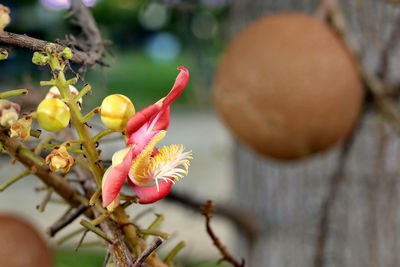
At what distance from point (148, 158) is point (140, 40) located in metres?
4.13

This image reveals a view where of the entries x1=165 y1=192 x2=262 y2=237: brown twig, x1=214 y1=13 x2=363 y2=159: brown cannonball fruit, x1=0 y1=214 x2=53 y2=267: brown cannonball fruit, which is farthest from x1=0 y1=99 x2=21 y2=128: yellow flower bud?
x1=165 y1=192 x2=262 y2=237: brown twig

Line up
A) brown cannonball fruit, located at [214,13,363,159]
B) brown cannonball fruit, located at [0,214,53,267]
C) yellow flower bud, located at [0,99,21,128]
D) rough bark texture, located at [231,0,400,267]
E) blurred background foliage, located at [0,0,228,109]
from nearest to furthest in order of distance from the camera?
yellow flower bud, located at [0,99,21,128]
brown cannonball fruit, located at [0,214,53,267]
brown cannonball fruit, located at [214,13,363,159]
blurred background foliage, located at [0,0,228,109]
rough bark texture, located at [231,0,400,267]

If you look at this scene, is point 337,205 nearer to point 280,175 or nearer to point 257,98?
point 280,175

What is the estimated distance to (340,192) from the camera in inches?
47.0

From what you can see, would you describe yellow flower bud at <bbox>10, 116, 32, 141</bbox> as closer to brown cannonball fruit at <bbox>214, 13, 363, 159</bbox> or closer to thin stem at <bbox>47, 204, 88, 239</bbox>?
thin stem at <bbox>47, 204, 88, 239</bbox>

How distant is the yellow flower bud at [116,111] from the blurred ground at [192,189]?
946 mm

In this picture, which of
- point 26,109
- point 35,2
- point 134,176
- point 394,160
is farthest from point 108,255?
point 35,2

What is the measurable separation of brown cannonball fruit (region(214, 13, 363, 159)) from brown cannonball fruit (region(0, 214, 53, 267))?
1.28ft

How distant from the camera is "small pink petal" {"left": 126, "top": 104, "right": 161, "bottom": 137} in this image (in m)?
0.23

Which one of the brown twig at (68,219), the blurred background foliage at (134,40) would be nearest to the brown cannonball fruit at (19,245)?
the blurred background foliage at (134,40)

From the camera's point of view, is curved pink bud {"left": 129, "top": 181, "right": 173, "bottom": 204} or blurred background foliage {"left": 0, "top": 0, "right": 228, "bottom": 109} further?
blurred background foliage {"left": 0, "top": 0, "right": 228, "bottom": 109}

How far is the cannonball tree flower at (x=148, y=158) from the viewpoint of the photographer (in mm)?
226

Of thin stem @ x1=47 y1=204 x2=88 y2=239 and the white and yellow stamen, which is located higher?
the white and yellow stamen

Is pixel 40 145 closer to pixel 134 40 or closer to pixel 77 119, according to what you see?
pixel 77 119
